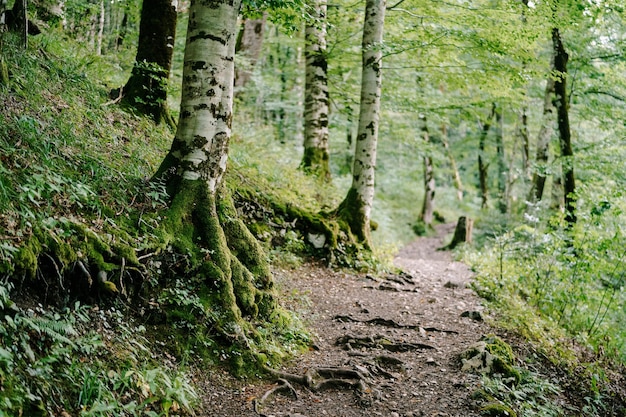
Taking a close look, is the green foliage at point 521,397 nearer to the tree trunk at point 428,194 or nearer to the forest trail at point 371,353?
the forest trail at point 371,353

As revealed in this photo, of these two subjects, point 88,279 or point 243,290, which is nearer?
point 88,279

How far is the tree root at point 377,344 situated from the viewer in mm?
6180

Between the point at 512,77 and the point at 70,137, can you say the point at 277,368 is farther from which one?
the point at 512,77

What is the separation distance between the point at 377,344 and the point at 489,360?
138cm

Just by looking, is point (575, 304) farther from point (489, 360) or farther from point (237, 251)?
point (237, 251)

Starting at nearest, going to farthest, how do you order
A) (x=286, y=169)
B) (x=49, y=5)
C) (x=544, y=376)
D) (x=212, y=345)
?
(x=212, y=345) < (x=544, y=376) < (x=49, y=5) < (x=286, y=169)

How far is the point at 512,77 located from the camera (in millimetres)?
10047

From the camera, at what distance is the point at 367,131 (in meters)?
10.0

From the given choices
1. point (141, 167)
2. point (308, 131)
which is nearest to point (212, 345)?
point (141, 167)

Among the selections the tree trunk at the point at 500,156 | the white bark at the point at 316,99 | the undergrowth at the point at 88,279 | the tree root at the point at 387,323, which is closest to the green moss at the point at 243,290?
the undergrowth at the point at 88,279

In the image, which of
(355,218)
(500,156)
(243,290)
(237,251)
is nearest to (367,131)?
A: (355,218)

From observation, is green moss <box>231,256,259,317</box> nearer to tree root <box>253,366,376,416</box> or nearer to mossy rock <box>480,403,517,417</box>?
tree root <box>253,366,376,416</box>

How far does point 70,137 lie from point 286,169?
6.45m

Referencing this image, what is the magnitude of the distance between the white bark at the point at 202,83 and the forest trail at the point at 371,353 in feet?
7.87
